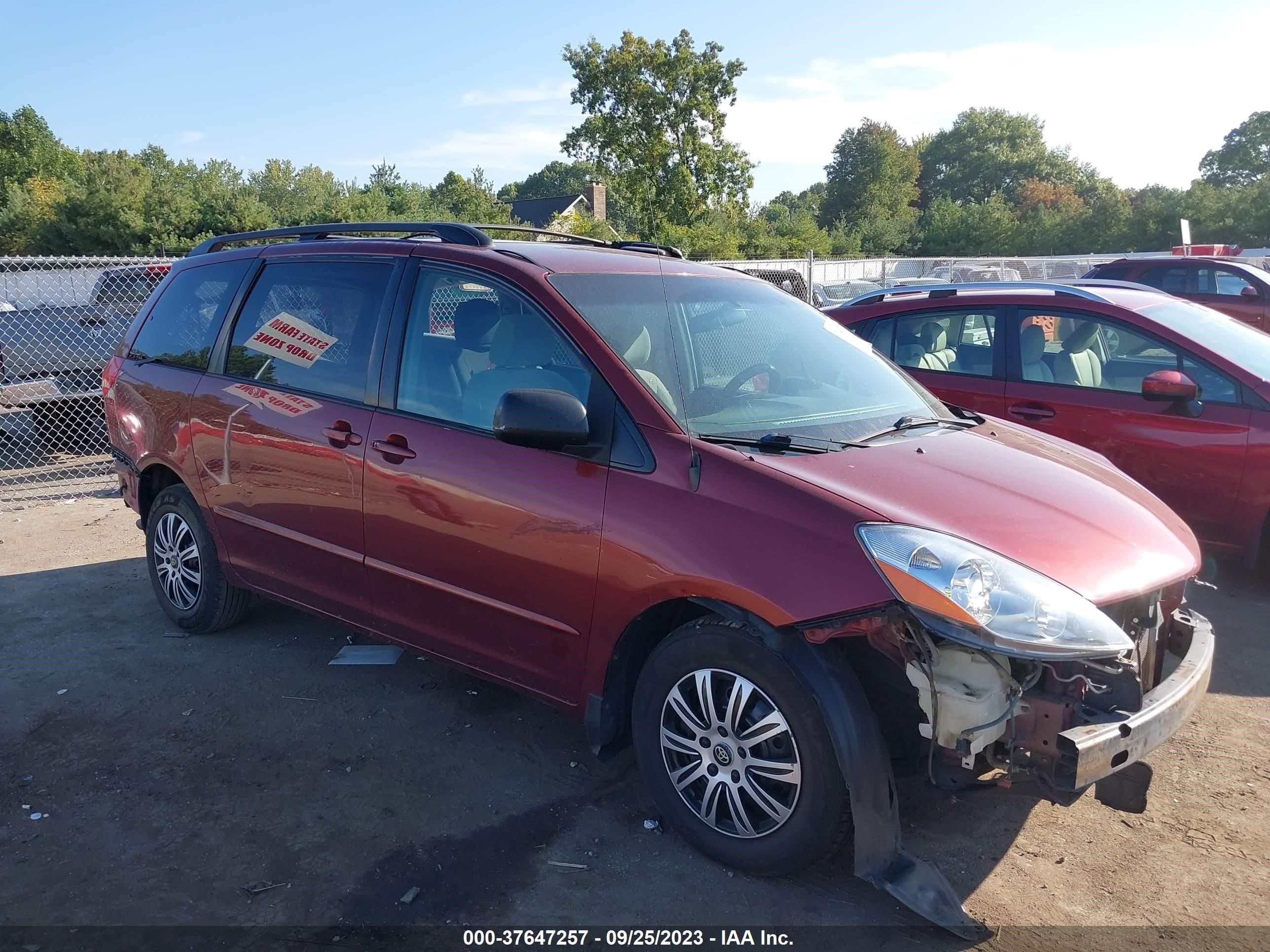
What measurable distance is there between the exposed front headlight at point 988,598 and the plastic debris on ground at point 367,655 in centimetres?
288

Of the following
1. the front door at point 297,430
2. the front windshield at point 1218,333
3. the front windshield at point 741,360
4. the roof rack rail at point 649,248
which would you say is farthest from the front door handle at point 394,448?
the front windshield at point 1218,333

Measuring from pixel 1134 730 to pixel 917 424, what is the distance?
144 centimetres

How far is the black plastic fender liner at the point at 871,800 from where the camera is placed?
2662 millimetres

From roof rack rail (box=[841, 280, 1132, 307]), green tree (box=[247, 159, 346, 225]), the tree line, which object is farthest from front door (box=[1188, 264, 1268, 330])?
green tree (box=[247, 159, 346, 225])

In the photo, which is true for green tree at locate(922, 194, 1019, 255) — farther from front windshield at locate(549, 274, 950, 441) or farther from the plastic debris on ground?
the plastic debris on ground

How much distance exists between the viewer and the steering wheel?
3559mm

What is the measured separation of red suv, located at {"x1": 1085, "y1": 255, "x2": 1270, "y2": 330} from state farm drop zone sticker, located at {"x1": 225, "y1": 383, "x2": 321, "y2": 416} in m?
9.55

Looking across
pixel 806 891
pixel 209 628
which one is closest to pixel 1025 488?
pixel 806 891

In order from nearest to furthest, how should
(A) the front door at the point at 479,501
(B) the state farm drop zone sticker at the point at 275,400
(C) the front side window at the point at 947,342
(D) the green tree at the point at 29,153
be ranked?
(A) the front door at the point at 479,501, (B) the state farm drop zone sticker at the point at 275,400, (C) the front side window at the point at 947,342, (D) the green tree at the point at 29,153

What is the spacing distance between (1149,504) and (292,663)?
391 centimetres

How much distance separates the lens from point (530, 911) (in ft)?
9.38

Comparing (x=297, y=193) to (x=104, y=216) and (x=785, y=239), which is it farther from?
(x=785, y=239)

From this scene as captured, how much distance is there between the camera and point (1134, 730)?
264cm

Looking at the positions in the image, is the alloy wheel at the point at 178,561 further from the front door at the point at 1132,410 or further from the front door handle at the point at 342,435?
the front door at the point at 1132,410
